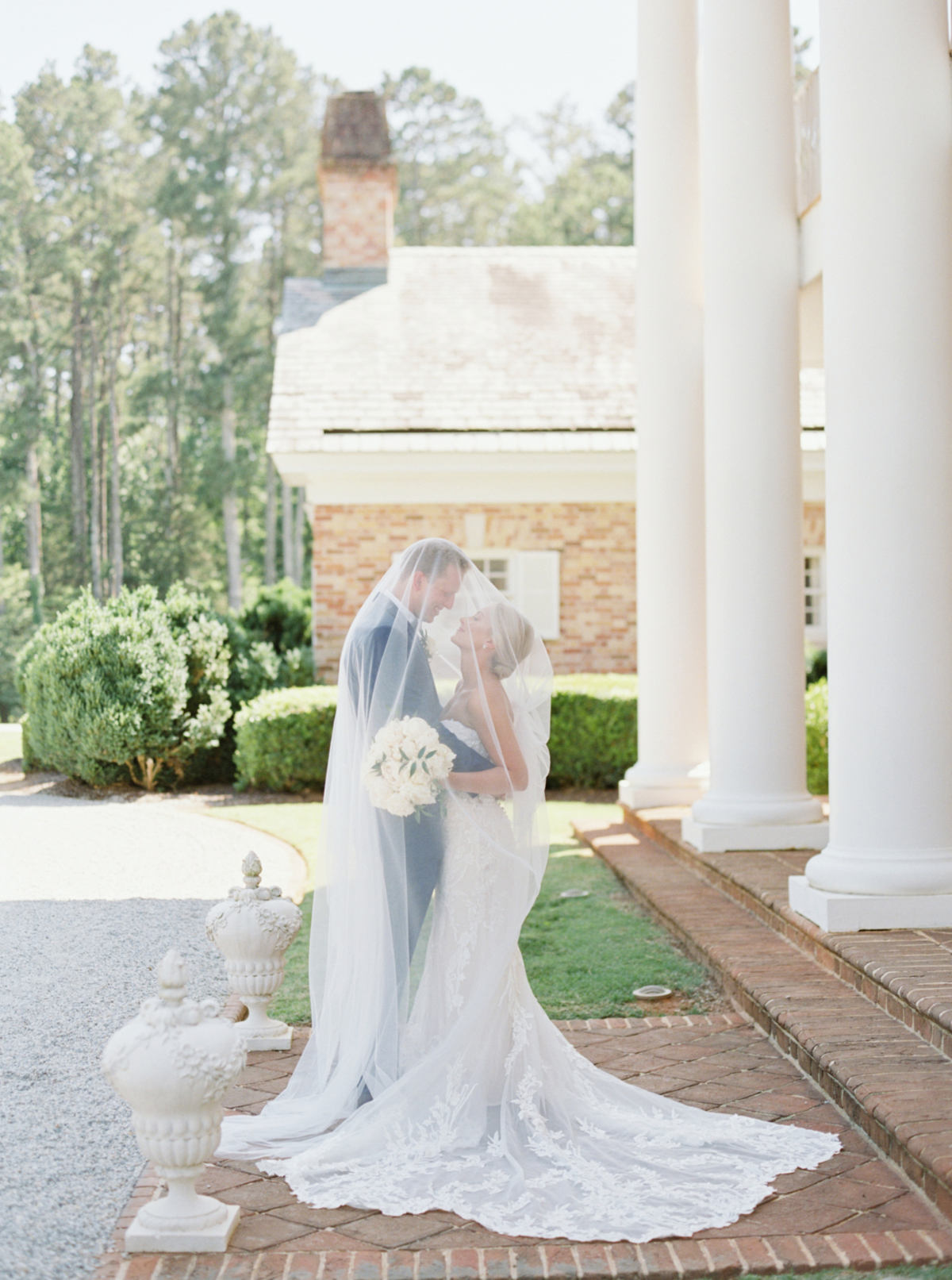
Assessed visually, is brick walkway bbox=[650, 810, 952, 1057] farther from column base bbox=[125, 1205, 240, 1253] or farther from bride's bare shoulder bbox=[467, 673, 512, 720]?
column base bbox=[125, 1205, 240, 1253]

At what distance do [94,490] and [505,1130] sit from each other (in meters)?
35.3

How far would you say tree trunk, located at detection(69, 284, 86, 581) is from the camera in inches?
1457

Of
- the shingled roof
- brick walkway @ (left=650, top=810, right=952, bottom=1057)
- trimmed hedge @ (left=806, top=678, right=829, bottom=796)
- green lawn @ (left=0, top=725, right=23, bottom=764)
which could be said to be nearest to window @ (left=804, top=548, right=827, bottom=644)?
the shingled roof

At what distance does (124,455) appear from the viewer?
42156 millimetres

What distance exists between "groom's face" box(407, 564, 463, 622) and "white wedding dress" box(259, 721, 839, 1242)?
42 centimetres

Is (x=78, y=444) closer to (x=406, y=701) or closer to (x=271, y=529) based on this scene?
(x=271, y=529)

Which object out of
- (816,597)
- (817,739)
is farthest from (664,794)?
(816,597)

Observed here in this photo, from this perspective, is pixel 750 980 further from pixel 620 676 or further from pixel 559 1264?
pixel 620 676

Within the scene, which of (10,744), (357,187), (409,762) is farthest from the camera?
(357,187)

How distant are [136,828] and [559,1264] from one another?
29.7 feet

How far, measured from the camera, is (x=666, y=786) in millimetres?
10125

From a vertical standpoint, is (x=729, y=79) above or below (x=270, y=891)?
above

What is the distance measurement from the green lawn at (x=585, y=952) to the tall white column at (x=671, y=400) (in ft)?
4.38

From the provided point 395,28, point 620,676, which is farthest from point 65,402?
point 620,676
